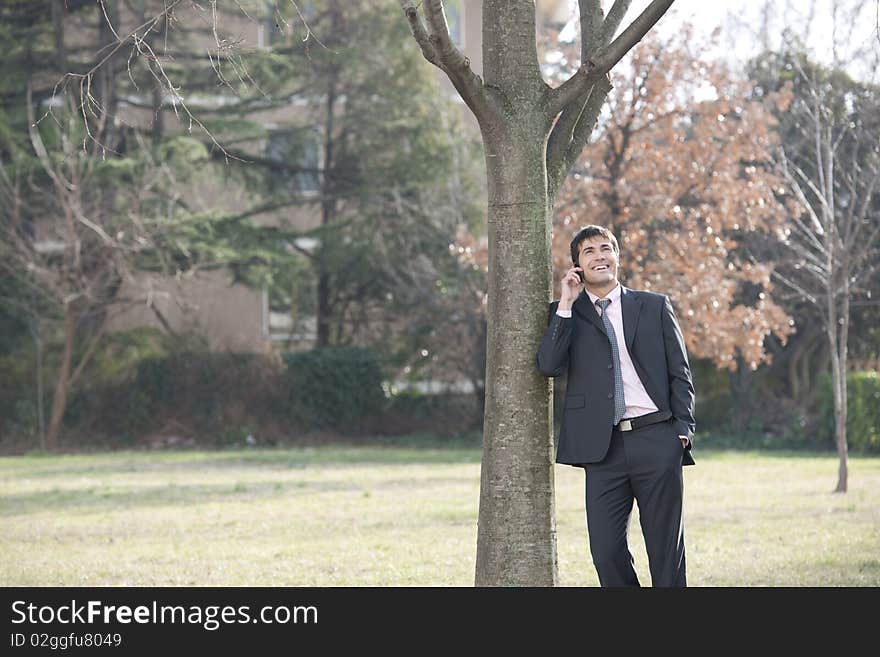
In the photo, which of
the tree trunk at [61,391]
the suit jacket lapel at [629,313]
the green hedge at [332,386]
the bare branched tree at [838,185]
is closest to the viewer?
the suit jacket lapel at [629,313]

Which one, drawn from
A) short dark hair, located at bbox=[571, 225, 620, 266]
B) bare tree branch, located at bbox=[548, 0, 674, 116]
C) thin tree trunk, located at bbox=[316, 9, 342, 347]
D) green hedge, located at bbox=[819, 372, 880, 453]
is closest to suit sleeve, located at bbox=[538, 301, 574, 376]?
short dark hair, located at bbox=[571, 225, 620, 266]

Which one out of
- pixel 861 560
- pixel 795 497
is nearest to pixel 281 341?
pixel 795 497

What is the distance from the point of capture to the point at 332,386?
2656 cm

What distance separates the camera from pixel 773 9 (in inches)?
896

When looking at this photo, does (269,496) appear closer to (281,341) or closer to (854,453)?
(854,453)

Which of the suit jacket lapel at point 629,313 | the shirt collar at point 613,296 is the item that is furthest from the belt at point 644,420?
the shirt collar at point 613,296

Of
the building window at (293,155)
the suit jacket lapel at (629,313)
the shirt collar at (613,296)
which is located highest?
the building window at (293,155)

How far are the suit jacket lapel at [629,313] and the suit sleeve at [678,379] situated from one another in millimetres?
136

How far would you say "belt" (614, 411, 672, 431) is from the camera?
612cm

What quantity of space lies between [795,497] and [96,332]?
16.4 meters

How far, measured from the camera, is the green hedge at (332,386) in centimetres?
2648

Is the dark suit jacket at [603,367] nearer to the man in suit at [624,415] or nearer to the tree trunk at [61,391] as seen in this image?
the man in suit at [624,415]

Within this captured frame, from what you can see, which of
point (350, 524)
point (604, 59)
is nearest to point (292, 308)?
point (350, 524)

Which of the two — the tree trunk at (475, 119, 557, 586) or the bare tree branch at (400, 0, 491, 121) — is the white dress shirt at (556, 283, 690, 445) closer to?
the tree trunk at (475, 119, 557, 586)
